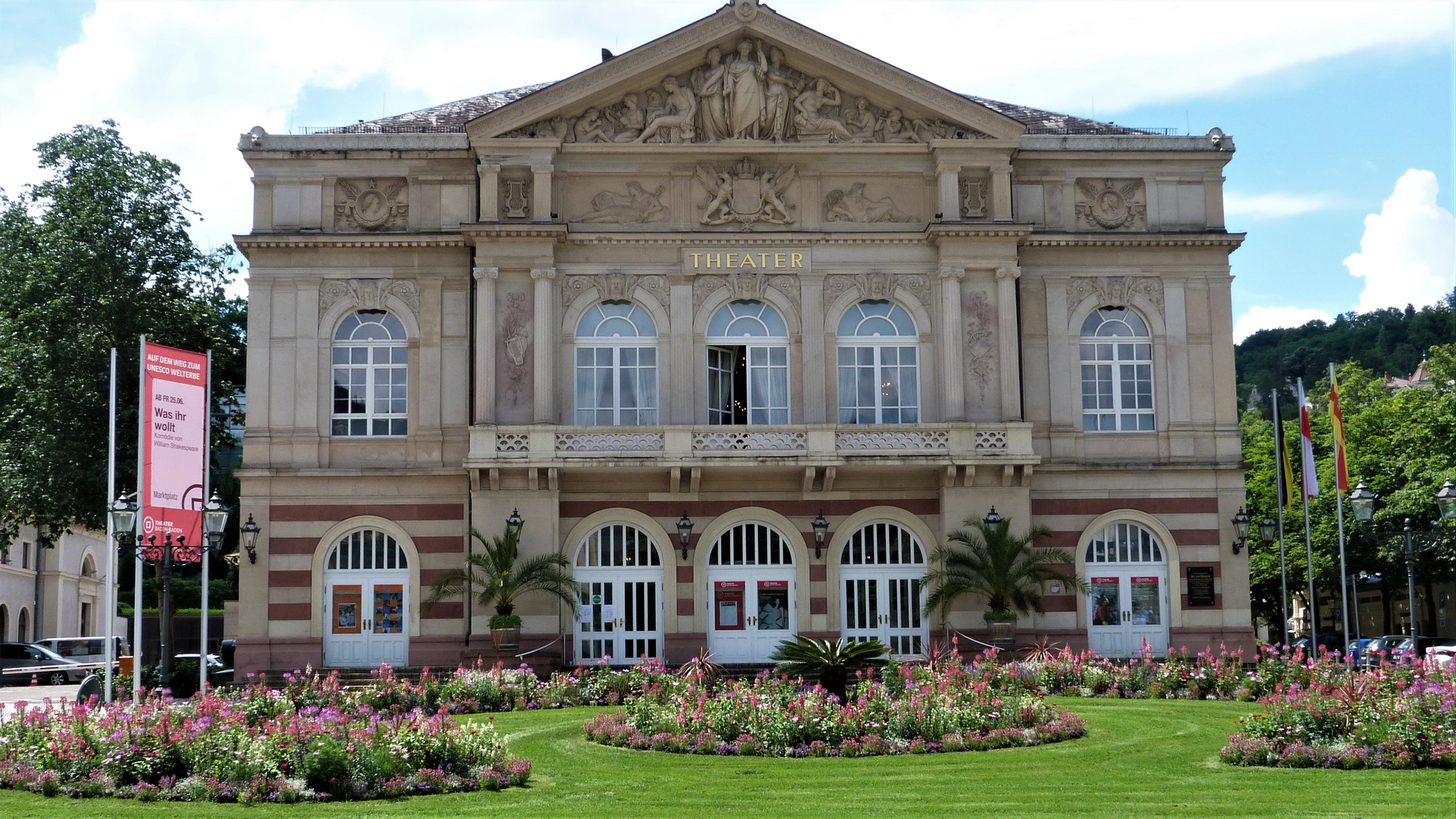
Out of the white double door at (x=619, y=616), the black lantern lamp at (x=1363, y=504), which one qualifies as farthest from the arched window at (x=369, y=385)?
the black lantern lamp at (x=1363, y=504)

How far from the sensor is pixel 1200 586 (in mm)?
39312

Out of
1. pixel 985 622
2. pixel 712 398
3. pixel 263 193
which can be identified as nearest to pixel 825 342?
pixel 712 398

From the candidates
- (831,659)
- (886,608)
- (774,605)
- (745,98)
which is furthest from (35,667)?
(831,659)

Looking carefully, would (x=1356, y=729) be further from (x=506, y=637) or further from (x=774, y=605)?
(x=506, y=637)

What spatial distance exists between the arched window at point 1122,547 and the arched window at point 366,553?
18172 millimetres

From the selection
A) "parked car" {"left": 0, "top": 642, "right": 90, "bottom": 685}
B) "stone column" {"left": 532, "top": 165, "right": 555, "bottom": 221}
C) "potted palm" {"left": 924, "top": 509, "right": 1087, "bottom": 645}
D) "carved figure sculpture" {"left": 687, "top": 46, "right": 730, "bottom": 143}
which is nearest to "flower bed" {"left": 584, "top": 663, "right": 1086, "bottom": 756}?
"potted palm" {"left": 924, "top": 509, "right": 1087, "bottom": 645}

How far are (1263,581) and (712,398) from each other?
135 feet

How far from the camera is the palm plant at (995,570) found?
37.3 m

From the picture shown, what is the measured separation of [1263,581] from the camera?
70625 mm

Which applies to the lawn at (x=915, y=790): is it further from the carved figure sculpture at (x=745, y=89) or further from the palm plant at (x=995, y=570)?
the carved figure sculpture at (x=745, y=89)

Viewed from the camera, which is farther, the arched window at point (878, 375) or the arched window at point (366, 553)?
the arched window at point (878, 375)

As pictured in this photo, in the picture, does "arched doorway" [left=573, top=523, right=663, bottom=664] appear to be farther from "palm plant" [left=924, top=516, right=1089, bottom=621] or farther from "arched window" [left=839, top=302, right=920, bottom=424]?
"palm plant" [left=924, top=516, right=1089, bottom=621]

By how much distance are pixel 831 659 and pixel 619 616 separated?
16278 millimetres

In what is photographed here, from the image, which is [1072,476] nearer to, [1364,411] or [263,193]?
[263,193]
